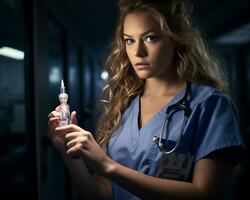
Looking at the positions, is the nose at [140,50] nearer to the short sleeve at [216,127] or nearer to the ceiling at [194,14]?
the short sleeve at [216,127]

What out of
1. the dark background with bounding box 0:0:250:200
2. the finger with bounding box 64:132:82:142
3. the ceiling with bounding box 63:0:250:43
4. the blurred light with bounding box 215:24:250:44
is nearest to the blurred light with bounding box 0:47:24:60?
the dark background with bounding box 0:0:250:200

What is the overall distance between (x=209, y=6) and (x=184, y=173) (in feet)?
10.2

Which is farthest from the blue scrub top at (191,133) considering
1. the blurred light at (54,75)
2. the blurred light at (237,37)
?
the blurred light at (237,37)

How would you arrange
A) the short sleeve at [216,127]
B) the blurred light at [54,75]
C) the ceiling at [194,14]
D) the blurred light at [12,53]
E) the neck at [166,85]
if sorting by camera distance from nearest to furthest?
the short sleeve at [216,127]
the neck at [166,85]
the blurred light at [12,53]
the blurred light at [54,75]
the ceiling at [194,14]

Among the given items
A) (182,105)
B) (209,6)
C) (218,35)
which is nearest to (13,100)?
(182,105)

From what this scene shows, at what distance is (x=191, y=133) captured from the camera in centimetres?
108

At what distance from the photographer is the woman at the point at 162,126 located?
96 cm

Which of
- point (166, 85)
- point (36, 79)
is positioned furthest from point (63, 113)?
point (36, 79)

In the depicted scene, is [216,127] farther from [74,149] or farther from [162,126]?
[74,149]

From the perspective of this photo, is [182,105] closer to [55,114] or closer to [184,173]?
[184,173]

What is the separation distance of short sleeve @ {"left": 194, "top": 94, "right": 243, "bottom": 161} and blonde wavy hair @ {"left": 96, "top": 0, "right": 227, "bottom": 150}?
11 cm

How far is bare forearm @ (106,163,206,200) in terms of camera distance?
0.93m

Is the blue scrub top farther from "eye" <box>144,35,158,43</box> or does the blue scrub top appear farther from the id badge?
"eye" <box>144,35,158,43</box>

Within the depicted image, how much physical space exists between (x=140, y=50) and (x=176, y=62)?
0.70 ft
